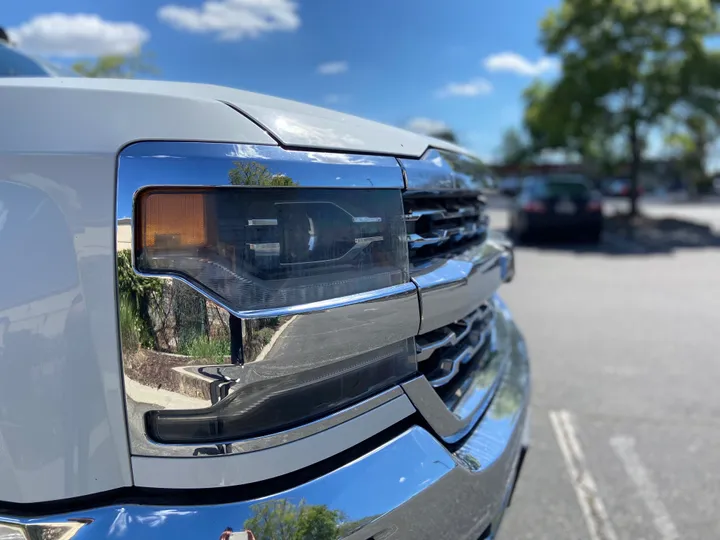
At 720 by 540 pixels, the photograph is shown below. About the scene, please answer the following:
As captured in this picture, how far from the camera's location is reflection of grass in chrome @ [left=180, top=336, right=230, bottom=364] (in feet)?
3.51

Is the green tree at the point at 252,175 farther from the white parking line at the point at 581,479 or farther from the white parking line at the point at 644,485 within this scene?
the white parking line at the point at 644,485

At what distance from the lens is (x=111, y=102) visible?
108cm

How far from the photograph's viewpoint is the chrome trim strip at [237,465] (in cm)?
110

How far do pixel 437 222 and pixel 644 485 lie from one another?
206 cm

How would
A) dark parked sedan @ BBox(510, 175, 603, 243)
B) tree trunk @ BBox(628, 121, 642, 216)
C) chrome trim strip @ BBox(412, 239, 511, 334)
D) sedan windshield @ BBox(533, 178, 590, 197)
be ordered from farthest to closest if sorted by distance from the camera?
tree trunk @ BBox(628, 121, 642, 216)
sedan windshield @ BBox(533, 178, 590, 197)
dark parked sedan @ BBox(510, 175, 603, 243)
chrome trim strip @ BBox(412, 239, 511, 334)

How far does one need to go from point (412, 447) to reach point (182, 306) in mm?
654

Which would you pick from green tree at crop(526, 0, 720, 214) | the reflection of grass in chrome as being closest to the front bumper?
the reflection of grass in chrome

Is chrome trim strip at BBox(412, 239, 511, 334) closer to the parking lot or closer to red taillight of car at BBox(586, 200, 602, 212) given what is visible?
the parking lot

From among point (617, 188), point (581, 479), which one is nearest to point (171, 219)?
point (581, 479)

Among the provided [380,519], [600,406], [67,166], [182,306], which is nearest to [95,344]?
[182,306]

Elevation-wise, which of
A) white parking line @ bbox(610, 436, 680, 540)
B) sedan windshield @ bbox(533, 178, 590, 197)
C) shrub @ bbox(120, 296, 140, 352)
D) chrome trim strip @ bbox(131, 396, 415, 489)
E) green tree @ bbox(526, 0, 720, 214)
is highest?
green tree @ bbox(526, 0, 720, 214)

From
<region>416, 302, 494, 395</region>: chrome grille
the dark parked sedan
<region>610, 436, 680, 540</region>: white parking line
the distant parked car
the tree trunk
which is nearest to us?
<region>416, 302, 494, 395</region>: chrome grille

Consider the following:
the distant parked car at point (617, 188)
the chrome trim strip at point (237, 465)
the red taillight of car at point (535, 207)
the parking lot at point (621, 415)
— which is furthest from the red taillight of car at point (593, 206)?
the distant parked car at point (617, 188)

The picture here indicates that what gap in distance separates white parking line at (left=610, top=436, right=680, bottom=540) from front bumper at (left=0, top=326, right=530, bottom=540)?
4.10 feet
